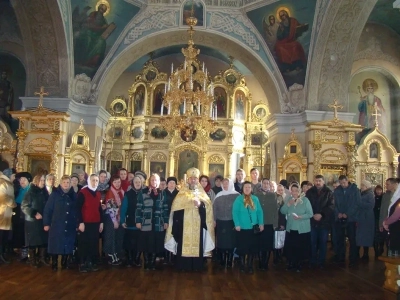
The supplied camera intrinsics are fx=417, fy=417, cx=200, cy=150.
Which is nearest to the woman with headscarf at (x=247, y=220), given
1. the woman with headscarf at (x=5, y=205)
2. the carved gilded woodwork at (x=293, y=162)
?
the woman with headscarf at (x=5, y=205)

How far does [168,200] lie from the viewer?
7.04 meters

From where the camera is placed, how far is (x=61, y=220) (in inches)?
254

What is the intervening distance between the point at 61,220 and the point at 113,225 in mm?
888

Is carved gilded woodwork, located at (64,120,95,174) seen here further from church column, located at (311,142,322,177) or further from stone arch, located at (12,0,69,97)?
church column, located at (311,142,322,177)

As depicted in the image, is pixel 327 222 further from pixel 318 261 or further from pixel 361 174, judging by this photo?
pixel 361 174

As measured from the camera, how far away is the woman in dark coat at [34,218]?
6809 mm

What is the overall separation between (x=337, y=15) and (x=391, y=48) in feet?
13.5

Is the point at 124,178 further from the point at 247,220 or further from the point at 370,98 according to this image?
the point at 370,98

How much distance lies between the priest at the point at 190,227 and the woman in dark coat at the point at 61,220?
5.06 feet

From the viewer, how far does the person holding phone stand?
704cm

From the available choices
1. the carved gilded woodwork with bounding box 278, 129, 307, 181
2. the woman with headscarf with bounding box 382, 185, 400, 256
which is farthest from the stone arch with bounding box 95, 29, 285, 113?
the woman with headscarf with bounding box 382, 185, 400, 256

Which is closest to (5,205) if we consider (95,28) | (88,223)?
(88,223)

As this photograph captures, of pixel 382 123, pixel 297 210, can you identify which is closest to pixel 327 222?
pixel 297 210

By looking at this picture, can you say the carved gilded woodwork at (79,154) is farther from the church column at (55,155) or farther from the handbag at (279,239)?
the handbag at (279,239)
